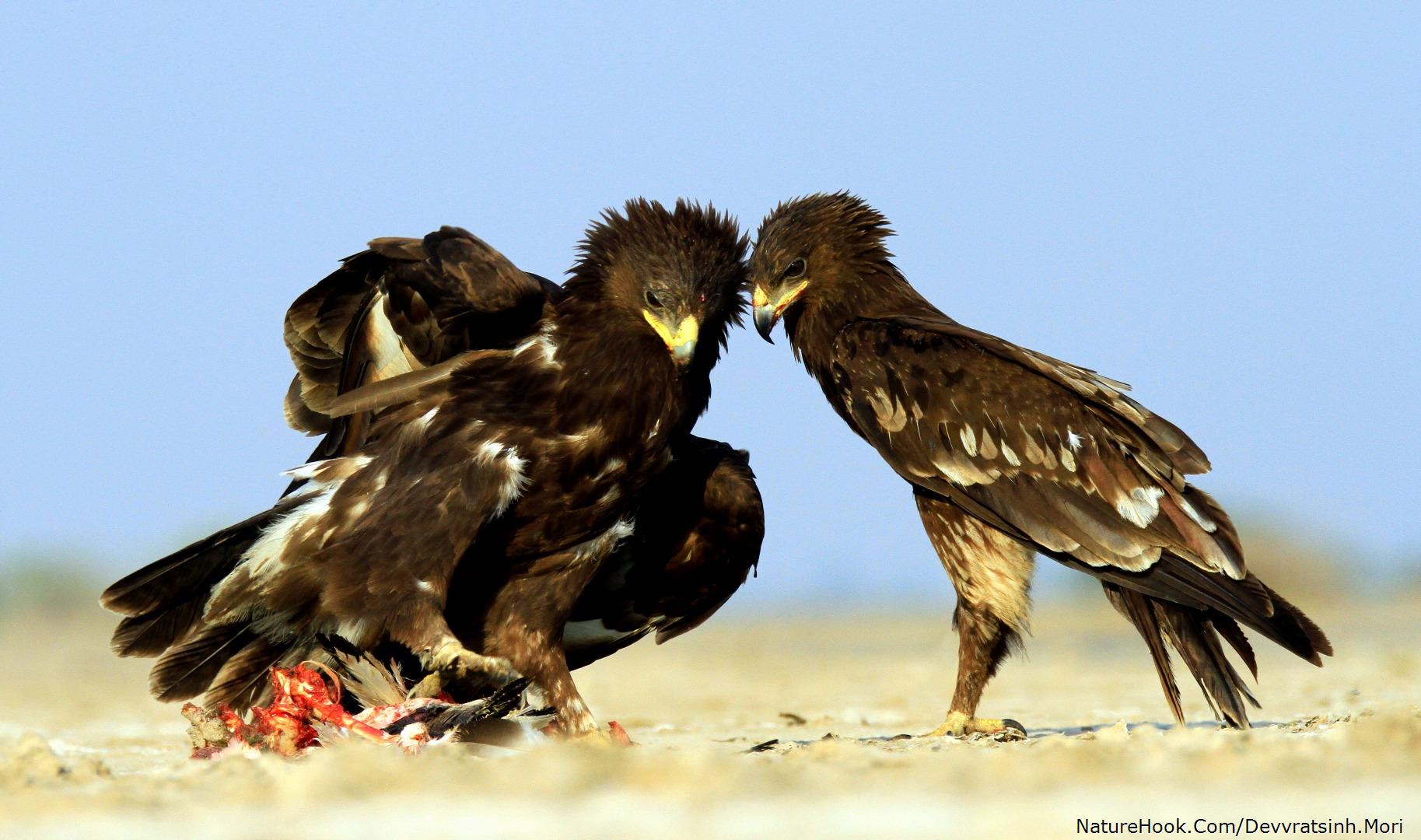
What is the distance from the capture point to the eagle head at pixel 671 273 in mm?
6828

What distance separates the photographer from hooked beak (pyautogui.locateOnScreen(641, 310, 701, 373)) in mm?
6777

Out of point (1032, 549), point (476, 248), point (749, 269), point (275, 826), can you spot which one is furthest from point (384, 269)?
point (275, 826)

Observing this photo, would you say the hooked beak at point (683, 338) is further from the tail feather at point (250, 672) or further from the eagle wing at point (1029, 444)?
the tail feather at point (250, 672)

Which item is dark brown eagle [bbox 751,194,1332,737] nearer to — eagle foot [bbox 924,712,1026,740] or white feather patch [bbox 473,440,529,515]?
eagle foot [bbox 924,712,1026,740]

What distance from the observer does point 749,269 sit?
7762 millimetres

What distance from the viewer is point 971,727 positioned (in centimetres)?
750

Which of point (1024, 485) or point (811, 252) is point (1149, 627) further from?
point (811, 252)

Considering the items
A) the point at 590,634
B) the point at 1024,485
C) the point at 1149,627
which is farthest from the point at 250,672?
the point at 1149,627

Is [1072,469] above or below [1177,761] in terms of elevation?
above

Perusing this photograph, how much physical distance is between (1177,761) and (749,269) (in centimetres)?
385

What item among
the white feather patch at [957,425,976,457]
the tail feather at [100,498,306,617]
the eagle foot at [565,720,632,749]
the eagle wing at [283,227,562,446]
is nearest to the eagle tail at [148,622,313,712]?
the tail feather at [100,498,306,617]

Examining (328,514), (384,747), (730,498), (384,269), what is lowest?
(384,747)

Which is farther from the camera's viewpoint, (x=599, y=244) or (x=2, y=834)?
(x=599, y=244)

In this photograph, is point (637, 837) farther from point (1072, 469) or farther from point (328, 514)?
point (1072, 469)
